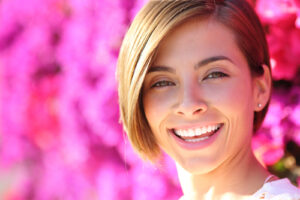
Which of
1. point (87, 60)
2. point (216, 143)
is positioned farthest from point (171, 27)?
point (87, 60)

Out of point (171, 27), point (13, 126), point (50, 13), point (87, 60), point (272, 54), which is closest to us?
point (171, 27)

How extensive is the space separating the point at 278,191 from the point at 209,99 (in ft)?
1.09

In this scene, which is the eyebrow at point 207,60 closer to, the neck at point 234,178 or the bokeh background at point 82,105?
the neck at point 234,178

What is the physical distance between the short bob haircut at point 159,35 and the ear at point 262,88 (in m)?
0.02

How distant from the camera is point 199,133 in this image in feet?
5.43

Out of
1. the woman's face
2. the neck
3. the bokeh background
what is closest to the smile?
the woman's face

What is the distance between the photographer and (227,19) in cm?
165

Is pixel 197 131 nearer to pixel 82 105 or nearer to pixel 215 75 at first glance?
pixel 215 75

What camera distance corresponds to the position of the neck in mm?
1690

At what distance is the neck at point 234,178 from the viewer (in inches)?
66.6

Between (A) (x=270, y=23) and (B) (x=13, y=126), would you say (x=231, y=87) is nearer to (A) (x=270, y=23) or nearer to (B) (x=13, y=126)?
(A) (x=270, y=23)

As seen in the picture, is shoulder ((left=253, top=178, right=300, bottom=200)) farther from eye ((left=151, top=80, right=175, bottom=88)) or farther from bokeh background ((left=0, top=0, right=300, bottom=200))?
bokeh background ((left=0, top=0, right=300, bottom=200))

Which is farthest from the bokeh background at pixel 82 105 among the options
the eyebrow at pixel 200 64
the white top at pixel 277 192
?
the white top at pixel 277 192

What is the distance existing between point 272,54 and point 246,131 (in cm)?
57
